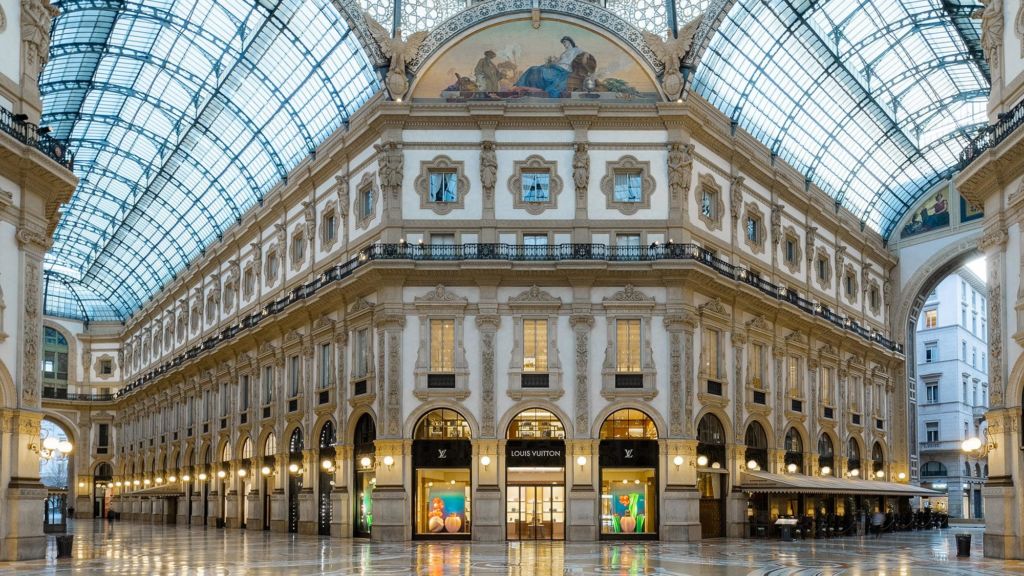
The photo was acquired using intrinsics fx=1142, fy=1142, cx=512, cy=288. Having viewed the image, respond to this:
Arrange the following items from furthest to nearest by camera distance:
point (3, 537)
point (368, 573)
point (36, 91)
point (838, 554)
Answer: point (838, 554)
point (36, 91)
point (3, 537)
point (368, 573)

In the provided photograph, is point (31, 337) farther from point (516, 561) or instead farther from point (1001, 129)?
point (1001, 129)

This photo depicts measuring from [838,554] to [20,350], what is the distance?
104 feet

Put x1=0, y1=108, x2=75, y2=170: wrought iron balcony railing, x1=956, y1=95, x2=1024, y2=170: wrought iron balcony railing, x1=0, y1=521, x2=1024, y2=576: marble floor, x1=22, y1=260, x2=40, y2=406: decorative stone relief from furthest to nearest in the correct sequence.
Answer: x1=22, y1=260, x2=40, y2=406: decorative stone relief < x1=0, y1=108, x2=75, y2=170: wrought iron balcony railing < x1=956, y1=95, x2=1024, y2=170: wrought iron balcony railing < x1=0, y1=521, x2=1024, y2=576: marble floor

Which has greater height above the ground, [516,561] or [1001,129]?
[1001,129]

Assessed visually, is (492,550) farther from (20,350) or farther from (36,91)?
(36,91)

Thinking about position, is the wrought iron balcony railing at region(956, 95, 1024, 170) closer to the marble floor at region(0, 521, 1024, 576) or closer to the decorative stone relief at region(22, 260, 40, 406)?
the marble floor at region(0, 521, 1024, 576)

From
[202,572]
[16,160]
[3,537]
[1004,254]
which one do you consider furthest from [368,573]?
[1004,254]

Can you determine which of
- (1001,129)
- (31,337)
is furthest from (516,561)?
(1001,129)

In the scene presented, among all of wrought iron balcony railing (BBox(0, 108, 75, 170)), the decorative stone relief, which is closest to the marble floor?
the decorative stone relief

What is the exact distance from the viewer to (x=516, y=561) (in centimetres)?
3947

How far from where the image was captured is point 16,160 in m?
38.3

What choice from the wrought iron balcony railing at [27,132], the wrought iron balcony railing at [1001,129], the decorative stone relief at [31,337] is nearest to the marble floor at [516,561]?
the decorative stone relief at [31,337]

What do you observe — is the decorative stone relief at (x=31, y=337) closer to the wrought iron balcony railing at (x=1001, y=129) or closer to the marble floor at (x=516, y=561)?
the marble floor at (x=516, y=561)

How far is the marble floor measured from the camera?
115ft
